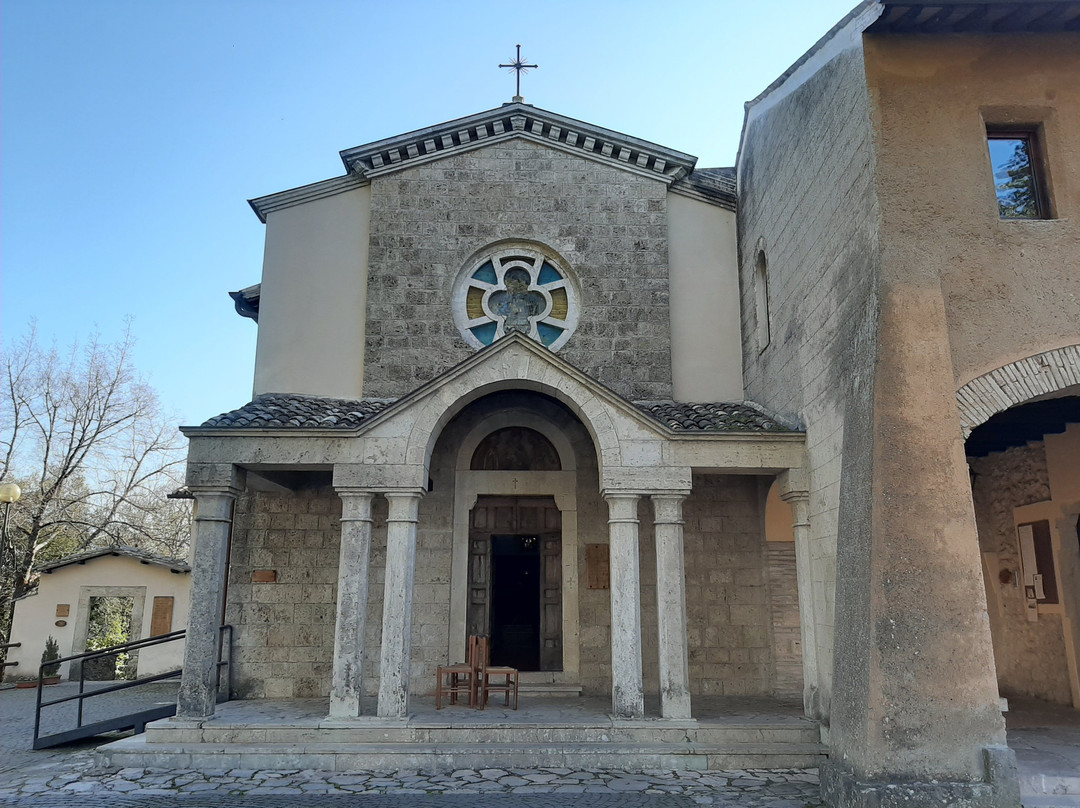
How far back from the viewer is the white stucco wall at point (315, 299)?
11.1 meters

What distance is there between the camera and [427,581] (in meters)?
10.5

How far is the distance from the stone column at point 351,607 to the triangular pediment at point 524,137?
5.74 meters

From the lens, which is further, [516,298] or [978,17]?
[516,298]

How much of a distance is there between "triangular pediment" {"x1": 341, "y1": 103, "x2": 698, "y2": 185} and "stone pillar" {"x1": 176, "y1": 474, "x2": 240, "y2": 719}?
19.1ft

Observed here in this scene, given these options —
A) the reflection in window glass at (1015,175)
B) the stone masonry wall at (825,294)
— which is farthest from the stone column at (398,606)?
the reflection in window glass at (1015,175)

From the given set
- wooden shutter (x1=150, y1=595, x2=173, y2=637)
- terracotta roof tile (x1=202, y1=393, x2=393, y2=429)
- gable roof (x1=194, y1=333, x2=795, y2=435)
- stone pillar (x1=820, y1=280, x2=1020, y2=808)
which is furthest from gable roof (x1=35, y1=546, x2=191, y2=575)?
stone pillar (x1=820, y1=280, x2=1020, y2=808)

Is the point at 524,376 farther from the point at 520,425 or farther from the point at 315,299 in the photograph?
the point at 315,299

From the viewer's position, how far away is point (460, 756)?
7.83 metres

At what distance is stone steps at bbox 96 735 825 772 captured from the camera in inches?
307

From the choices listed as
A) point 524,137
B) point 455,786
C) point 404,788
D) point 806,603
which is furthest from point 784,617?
point 524,137

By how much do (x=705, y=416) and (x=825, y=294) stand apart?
7.27ft

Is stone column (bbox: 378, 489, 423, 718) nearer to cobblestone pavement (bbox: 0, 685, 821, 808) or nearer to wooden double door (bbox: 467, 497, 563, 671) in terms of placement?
cobblestone pavement (bbox: 0, 685, 821, 808)

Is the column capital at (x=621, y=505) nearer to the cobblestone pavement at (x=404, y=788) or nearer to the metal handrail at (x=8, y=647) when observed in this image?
the cobblestone pavement at (x=404, y=788)

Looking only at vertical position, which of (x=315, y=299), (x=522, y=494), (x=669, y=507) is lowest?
(x=669, y=507)
